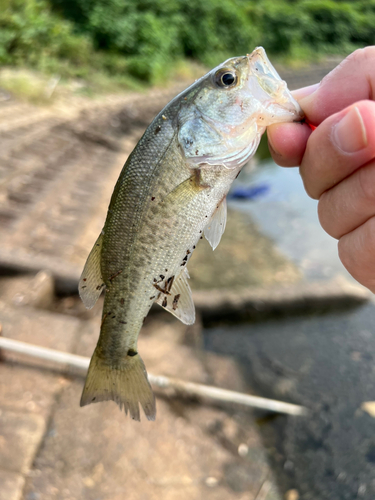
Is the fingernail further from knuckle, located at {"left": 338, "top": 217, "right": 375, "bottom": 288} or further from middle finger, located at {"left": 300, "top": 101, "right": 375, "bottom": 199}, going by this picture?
knuckle, located at {"left": 338, "top": 217, "right": 375, "bottom": 288}

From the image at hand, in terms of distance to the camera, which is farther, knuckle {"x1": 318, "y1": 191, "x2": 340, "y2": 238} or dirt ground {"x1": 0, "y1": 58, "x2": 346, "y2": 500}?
dirt ground {"x1": 0, "y1": 58, "x2": 346, "y2": 500}

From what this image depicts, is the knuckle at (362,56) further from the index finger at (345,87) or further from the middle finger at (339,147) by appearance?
the middle finger at (339,147)

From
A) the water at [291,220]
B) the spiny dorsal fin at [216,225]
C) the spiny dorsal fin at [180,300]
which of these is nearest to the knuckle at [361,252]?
the spiny dorsal fin at [216,225]

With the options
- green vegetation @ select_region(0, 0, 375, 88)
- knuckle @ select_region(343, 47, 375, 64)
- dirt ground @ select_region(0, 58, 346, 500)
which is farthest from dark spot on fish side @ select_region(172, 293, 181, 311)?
green vegetation @ select_region(0, 0, 375, 88)

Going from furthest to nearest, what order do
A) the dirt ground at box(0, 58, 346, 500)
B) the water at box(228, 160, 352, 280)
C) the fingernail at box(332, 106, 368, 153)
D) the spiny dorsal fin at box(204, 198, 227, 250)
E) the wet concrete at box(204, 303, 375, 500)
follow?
the water at box(228, 160, 352, 280), the wet concrete at box(204, 303, 375, 500), the dirt ground at box(0, 58, 346, 500), the spiny dorsal fin at box(204, 198, 227, 250), the fingernail at box(332, 106, 368, 153)

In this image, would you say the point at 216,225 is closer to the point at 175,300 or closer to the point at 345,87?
the point at 175,300

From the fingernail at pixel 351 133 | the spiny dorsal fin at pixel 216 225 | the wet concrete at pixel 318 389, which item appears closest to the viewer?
the fingernail at pixel 351 133

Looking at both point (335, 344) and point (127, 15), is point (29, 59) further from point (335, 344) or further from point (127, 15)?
point (335, 344)

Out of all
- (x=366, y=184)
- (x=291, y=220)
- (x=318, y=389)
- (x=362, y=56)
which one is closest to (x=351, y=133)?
(x=366, y=184)
